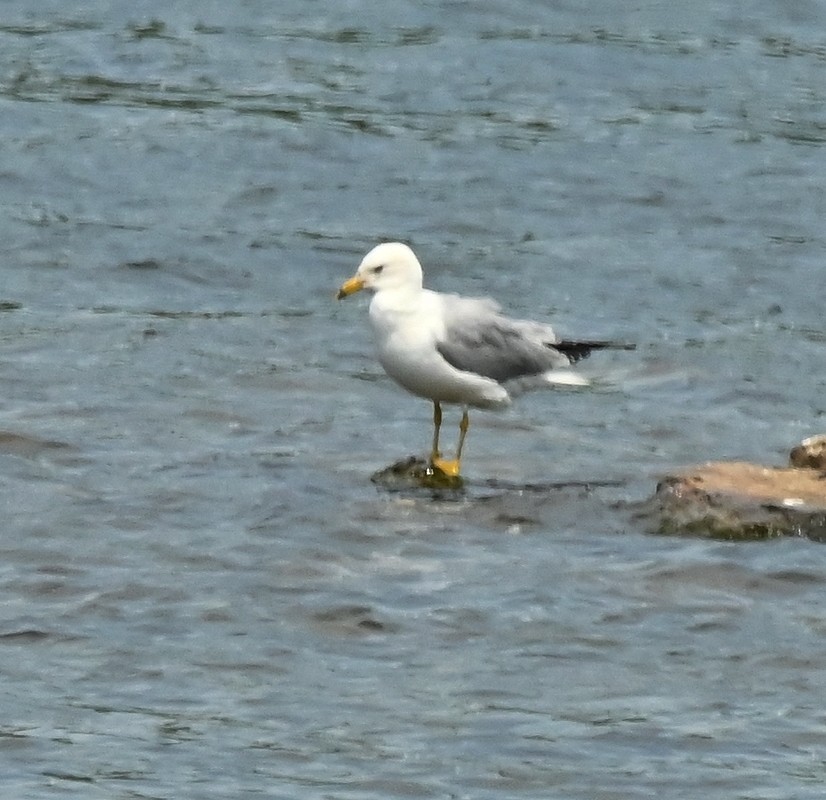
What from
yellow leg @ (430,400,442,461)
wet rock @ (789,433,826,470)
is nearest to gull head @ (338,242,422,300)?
yellow leg @ (430,400,442,461)

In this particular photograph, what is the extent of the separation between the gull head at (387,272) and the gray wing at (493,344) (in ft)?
0.82

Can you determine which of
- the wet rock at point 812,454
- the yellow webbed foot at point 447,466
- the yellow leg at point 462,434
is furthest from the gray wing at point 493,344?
the wet rock at point 812,454

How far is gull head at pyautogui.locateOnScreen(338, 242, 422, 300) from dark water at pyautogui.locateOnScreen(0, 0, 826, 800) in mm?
860

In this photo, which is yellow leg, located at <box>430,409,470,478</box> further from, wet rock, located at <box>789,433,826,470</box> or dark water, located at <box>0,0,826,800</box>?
wet rock, located at <box>789,433,826,470</box>

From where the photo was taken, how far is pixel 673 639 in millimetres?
7465

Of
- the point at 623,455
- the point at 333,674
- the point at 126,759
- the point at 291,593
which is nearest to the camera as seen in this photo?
the point at 126,759

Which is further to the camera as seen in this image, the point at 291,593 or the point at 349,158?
the point at 349,158

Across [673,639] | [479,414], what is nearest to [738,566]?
[673,639]

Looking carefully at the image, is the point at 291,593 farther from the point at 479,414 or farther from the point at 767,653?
the point at 479,414

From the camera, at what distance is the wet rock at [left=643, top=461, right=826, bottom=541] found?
845 cm

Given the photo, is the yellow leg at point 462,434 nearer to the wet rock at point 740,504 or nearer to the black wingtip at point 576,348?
the black wingtip at point 576,348

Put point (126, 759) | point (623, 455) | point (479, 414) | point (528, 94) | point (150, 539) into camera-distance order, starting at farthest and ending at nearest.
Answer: point (528, 94), point (479, 414), point (623, 455), point (150, 539), point (126, 759)

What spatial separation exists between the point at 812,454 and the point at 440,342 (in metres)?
1.75

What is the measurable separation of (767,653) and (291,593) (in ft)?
5.92
